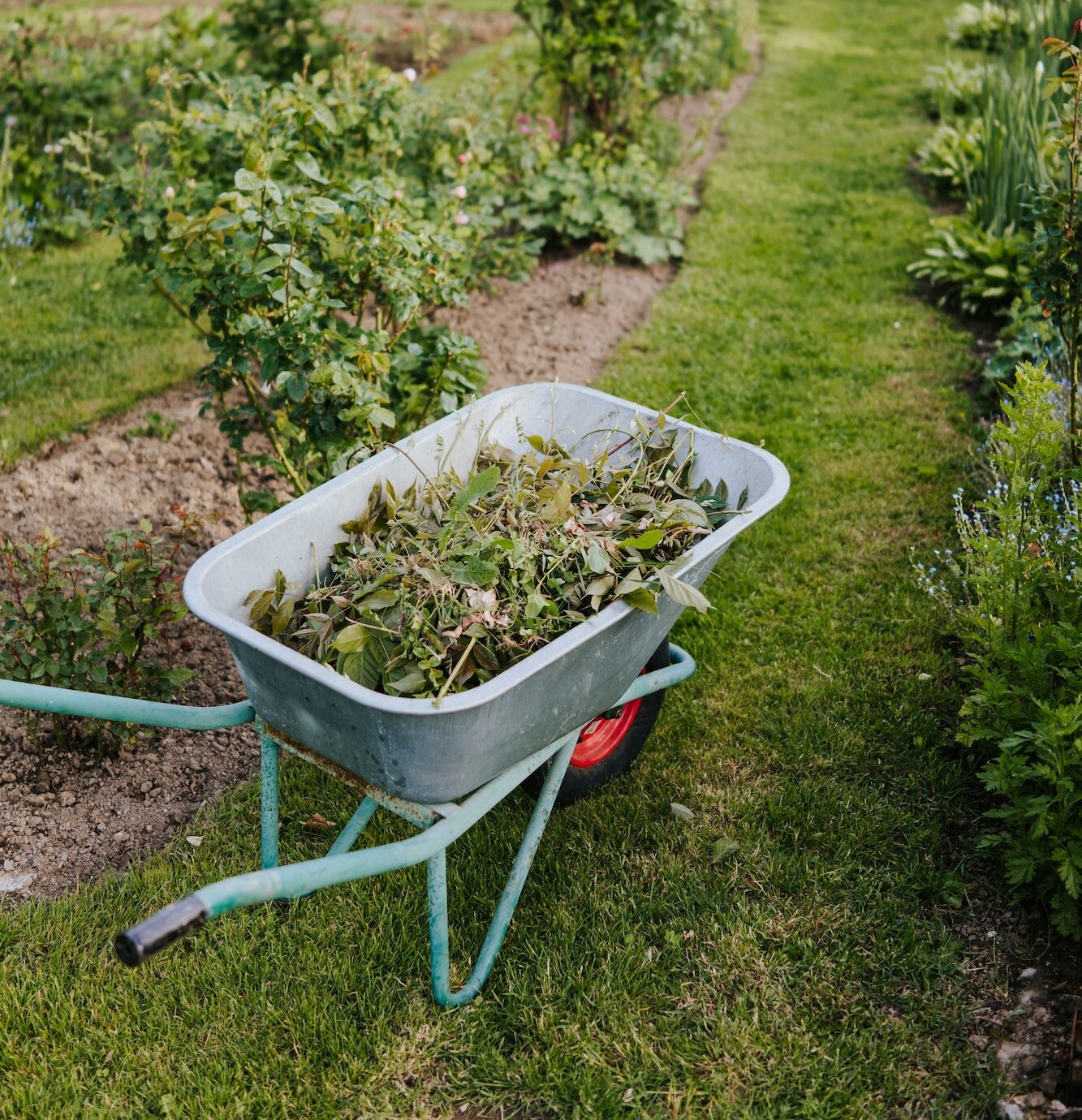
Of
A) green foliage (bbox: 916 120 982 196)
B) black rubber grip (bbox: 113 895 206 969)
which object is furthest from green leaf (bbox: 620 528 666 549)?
green foliage (bbox: 916 120 982 196)

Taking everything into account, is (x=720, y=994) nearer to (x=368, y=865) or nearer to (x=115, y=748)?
(x=368, y=865)

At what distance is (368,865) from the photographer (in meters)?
1.66

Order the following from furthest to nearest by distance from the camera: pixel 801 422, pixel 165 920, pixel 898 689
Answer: pixel 801 422 < pixel 898 689 < pixel 165 920

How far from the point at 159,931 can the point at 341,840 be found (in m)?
0.79

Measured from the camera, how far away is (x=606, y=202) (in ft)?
17.3

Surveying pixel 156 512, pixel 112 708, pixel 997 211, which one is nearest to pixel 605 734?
pixel 112 708

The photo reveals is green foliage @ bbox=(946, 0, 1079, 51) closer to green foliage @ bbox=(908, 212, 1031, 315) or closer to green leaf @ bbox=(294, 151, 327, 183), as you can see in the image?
A: green foliage @ bbox=(908, 212, 1031, 315)

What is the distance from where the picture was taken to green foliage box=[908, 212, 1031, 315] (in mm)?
4684

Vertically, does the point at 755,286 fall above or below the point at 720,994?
above

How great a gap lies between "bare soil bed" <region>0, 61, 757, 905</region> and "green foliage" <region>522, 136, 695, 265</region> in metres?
0.16

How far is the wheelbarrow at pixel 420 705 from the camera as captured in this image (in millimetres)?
1675

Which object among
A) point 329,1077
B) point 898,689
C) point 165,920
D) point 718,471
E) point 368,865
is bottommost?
point 329,1077

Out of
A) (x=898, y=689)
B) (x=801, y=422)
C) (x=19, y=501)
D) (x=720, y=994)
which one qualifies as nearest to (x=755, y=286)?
(x=801, y=422)

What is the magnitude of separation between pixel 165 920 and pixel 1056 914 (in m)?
1.82
